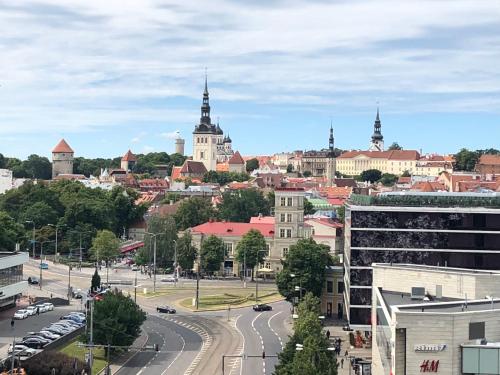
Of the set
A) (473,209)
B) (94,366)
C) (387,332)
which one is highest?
(473,209)

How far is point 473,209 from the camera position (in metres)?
88.6

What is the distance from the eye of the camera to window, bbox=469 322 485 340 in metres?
41.4

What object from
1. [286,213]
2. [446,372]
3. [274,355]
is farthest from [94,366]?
[286,213]

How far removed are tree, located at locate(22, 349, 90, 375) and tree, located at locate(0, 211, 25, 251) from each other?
239ft

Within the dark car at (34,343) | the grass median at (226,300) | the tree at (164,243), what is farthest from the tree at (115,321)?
the tree at (164,243)

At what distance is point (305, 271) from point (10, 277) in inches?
1256

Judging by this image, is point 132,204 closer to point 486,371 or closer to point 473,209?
point 473,209

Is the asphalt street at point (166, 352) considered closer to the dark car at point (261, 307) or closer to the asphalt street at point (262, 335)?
the asphalt street at point (262, 335)

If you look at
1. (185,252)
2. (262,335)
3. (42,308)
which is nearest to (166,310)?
(42,308)

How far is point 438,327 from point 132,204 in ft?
522

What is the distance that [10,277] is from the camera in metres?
102

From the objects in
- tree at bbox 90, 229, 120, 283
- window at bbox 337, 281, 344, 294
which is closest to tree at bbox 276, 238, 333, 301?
window at bbox 337, 281, 344, 294

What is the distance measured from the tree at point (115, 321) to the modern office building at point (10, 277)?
828 inches

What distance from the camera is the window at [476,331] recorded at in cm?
4138
